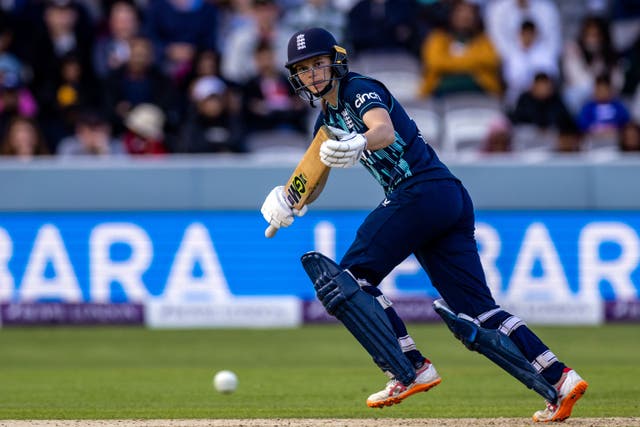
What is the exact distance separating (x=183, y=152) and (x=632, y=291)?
14.8 ft

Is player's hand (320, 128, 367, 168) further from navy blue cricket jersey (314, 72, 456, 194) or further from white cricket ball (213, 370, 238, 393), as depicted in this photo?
white cricket ball (213, 370, 238, 393)

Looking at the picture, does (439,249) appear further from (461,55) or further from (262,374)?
(461,55)

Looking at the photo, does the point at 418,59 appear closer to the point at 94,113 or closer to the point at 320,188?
the point at 94,113

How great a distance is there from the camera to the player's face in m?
5.97

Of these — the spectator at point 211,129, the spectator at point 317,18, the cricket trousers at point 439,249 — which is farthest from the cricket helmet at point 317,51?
the spectator at point 317,18

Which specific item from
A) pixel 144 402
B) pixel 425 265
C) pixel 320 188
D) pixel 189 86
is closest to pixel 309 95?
pixel 320 188

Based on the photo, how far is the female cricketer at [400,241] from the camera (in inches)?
232

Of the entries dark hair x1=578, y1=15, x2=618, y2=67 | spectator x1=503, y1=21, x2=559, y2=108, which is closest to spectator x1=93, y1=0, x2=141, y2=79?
spectator x1=503, y1=21, x2=559, y2=108

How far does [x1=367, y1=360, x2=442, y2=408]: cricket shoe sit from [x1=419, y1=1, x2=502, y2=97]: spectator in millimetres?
7280

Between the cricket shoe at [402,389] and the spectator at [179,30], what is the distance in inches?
315

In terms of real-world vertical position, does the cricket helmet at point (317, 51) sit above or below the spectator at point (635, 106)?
above

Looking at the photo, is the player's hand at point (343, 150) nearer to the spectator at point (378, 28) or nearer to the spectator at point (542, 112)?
the spectator at point (542, 112)

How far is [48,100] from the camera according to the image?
13438 millimetres

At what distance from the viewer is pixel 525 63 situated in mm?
13703
